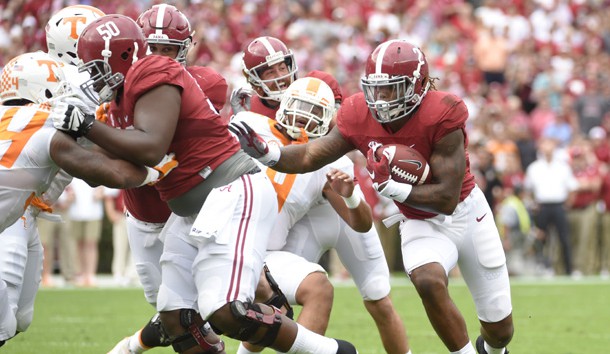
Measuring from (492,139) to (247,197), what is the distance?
11.0 metres

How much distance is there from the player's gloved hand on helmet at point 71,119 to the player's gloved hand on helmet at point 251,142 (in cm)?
94

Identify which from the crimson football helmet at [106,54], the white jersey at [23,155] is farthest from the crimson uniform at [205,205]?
the white jersey at [23,155]

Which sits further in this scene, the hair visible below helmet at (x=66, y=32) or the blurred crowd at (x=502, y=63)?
the blurred crowd at (x=502, y=63)

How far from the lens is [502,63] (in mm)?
17203

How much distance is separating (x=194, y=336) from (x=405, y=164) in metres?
1.40

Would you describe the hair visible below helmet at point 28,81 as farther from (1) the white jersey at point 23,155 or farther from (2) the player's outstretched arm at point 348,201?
(2) the player's outstretched arm at point 348,201

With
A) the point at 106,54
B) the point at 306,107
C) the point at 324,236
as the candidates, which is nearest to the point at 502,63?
the point at 324,236

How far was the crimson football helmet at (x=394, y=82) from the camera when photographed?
5.42 meters

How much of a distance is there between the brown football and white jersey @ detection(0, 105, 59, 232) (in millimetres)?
1707

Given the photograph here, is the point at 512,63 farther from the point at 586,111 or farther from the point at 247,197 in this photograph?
the point at 247,197

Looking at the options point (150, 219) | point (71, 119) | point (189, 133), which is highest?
point (71, 119)

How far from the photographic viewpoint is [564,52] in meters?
17.6

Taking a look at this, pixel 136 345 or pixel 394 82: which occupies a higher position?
pixel 394 82

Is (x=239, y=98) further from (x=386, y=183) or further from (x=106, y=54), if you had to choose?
(x=106, y=54)
